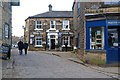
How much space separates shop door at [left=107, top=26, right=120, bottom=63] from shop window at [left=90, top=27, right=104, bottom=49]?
0.58 m

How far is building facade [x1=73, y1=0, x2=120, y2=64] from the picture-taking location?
1102cm

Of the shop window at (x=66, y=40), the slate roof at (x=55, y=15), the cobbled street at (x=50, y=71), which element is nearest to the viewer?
the cobbled street at (x=50, y=71)

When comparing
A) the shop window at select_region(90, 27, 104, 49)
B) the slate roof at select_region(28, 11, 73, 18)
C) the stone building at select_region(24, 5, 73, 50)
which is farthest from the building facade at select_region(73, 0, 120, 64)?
the slate roof at select_region(28, 11, 73, 18)

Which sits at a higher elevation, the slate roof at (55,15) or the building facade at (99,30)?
the slate roof at (55,15)

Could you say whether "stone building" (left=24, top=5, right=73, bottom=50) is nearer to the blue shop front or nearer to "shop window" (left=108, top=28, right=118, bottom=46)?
the blue shop front

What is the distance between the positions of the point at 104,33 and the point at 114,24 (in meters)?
0.92

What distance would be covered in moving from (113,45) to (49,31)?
1685 centimetres

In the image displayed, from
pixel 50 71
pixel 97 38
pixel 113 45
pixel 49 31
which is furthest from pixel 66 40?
pixel 50 71

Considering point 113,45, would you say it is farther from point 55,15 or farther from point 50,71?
point 55,15

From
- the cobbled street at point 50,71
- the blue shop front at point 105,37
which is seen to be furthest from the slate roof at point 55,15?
the cobbled street at point 50,71

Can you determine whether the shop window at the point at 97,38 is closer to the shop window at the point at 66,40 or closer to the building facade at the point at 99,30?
the building facade at the point at 99,30

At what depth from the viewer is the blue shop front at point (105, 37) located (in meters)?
11.1

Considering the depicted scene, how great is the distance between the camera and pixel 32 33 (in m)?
27.6

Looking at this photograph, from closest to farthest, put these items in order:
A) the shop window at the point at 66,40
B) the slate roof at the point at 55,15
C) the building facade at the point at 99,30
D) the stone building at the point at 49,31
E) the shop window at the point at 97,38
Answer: the building facade at the point at 99,30, the shop window at the point at 97,38, the stone building at the point at 49,31, the shop window at the point at 66,40, the slate roof at the point at 55,15
